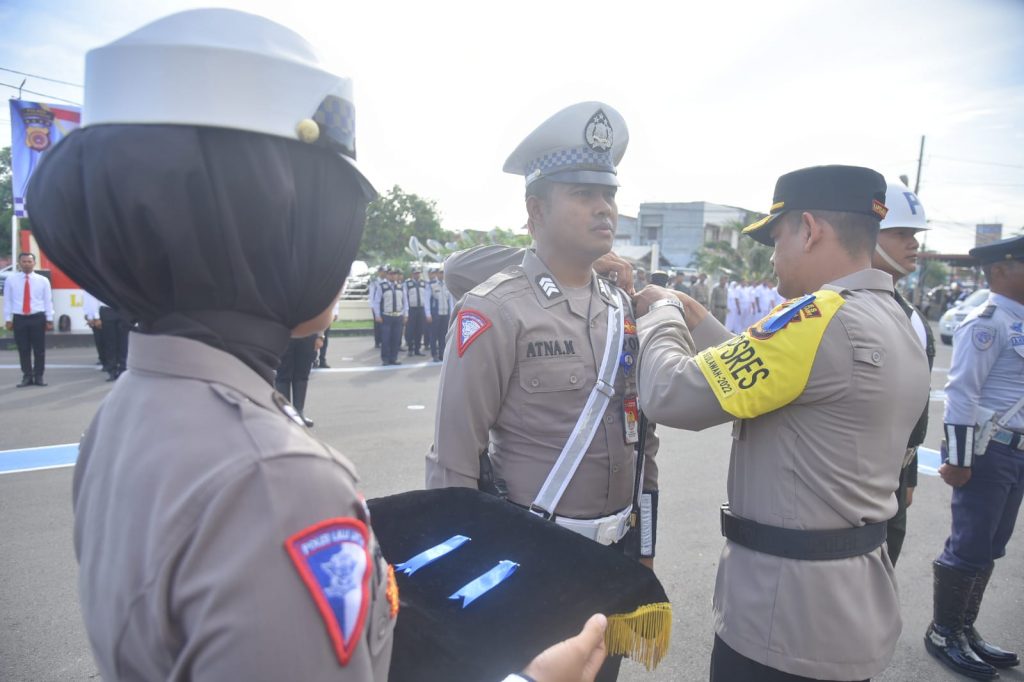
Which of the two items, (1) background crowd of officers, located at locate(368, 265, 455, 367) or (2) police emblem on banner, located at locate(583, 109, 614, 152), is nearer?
(2) police emblem on banner, located at locate(583, 109, 614, 152)

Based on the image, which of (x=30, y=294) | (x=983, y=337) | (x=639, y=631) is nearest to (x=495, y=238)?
→ (x=30, y=294)

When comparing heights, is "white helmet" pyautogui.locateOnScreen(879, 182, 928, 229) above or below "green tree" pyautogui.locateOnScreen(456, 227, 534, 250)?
below

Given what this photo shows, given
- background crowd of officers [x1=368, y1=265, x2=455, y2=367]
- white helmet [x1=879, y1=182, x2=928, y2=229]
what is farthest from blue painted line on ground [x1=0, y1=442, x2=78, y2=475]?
background crowd of officers [x1=368, y1=265, x2=455, y2=367]

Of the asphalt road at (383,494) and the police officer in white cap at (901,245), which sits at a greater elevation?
the police officer in white cap at (901,245)

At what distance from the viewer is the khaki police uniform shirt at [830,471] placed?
165 centimetres

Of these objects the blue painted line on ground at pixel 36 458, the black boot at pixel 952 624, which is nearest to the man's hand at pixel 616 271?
the black boot at pixel 952 624

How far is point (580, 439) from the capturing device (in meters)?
2.02

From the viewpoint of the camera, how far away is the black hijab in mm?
741

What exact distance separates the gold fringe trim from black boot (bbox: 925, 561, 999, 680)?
2762 millimetres

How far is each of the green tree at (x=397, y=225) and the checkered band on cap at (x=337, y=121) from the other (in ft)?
135

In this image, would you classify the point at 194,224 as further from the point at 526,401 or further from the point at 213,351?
the point at 526,401

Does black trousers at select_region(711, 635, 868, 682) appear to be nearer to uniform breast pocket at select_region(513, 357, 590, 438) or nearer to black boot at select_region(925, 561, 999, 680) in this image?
uniform breast pocket at select_region(513, 357, 590, 438)

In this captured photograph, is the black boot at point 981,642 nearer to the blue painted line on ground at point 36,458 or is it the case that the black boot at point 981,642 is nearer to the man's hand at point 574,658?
the man's hand at point 574,658

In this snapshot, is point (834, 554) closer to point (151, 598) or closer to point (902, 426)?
point (902, 426)
